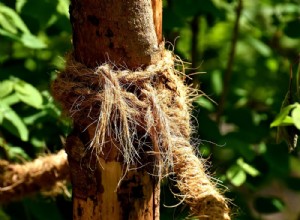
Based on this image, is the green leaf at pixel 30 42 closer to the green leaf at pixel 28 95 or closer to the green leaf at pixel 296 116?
the green leaf at pixel 28 95

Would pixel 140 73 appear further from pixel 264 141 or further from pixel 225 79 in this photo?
pixel 225 79

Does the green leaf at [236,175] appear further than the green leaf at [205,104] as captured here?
No

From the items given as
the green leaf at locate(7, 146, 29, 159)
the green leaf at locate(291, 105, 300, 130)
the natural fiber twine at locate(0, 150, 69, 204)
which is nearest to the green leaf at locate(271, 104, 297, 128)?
the green leaf at locate(291, 105, 300, 130)

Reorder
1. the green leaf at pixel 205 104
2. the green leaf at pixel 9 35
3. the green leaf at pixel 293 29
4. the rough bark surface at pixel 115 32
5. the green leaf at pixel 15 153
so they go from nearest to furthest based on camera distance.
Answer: the rough bark surface at pixel 115 32 < the green leaf at pixel 9 35 < the green leaf at pixel 15 153 < the green leaf at pixel 205 104 < the green leaf at pixel 293 29

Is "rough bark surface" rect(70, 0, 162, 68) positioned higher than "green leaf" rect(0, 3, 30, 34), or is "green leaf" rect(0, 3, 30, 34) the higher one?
"rough bark surface" rect(70, 0, 162, 68)

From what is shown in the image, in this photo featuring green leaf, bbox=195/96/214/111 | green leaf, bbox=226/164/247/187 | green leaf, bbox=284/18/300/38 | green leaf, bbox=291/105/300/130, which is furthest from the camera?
green leaf, bbox=284/18/300/38

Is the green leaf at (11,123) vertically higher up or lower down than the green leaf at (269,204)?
higher up

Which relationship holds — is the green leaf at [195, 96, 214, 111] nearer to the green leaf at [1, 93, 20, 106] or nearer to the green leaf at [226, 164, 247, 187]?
the green leaf at [226, 164, 247, 187]

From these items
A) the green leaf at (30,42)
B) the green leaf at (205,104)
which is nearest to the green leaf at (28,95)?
the green leaf at (30,42)
